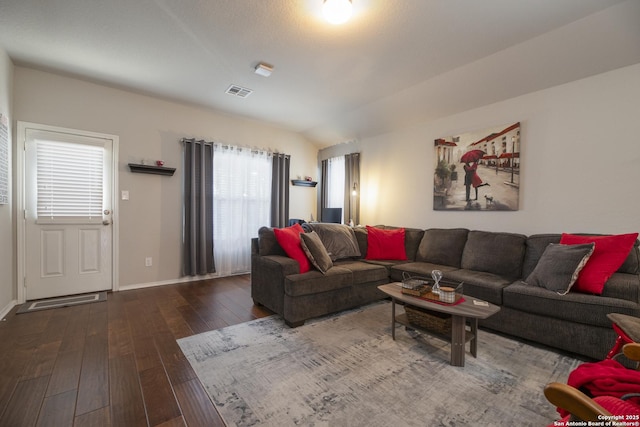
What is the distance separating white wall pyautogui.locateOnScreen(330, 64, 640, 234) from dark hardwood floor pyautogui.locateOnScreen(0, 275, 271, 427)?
3195 mm

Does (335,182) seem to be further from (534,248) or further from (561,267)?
(561,267)

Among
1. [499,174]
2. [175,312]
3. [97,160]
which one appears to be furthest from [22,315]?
[499,174]

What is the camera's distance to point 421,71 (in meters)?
3.04

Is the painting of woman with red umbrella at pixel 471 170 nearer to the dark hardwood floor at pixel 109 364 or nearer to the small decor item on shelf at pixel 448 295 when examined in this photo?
the small decor item on shelf at pixel 448 295

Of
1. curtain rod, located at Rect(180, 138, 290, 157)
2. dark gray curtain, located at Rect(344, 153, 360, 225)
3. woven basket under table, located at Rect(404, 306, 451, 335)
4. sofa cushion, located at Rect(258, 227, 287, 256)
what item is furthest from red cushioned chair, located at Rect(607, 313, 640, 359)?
curtain rod, located at Rect(180, 138, 290, 157)

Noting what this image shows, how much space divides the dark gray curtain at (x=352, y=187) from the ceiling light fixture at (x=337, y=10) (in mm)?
2891

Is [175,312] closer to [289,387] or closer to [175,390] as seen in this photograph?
[175,390]

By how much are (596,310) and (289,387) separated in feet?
7.33

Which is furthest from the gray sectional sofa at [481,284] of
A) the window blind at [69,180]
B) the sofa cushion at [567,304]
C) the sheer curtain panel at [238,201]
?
the window blind at [69,180]

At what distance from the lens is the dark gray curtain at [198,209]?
13.5ft

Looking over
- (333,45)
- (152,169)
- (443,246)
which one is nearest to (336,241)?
(443,246)

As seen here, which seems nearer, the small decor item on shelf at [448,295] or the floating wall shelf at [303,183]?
the small decor item on shelf at [448,295]

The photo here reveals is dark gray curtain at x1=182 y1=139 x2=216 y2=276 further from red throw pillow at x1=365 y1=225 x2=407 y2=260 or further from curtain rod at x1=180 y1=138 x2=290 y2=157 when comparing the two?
red throw pillow at x1=365 y1=225 x2=407 y2=260

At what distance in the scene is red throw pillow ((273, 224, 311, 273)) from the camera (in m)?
2.81
